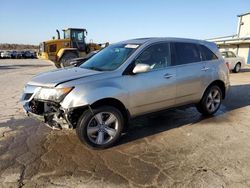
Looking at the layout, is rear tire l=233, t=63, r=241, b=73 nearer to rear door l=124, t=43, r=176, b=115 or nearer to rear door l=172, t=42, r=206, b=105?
rear door l=172, t=42, r=206, b=105

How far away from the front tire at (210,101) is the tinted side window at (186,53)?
0.88m

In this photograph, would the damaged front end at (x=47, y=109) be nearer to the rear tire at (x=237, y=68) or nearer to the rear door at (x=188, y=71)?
the rear door at (x=188, y=71)

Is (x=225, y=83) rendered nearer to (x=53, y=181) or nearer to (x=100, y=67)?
(x=100, y=67)

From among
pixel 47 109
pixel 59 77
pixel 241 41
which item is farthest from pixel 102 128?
pixel 241 41

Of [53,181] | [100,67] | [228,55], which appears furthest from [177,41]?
[228,55]

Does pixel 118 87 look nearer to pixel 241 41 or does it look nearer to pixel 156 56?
pixel 156 56

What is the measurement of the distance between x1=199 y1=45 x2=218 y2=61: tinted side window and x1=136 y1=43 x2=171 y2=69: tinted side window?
1.13 metres

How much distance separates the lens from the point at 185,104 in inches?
219

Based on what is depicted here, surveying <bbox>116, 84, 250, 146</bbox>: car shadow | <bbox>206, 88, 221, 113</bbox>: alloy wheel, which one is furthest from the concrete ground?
<bbox>206, 88, 221, 113</bbox>: alloy wheel

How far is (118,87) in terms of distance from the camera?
4.32 meters

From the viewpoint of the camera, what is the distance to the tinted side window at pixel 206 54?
5.88 meters

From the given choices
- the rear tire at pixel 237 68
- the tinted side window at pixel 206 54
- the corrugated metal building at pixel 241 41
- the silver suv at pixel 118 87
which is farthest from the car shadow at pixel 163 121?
the corrugated metal building at pixel 241 41

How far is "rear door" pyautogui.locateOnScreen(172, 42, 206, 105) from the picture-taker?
5254 mm

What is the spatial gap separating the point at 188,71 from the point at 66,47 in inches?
607
